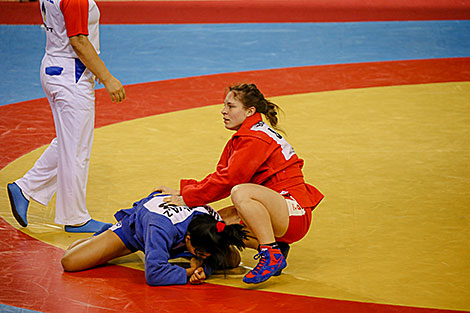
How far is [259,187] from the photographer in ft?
12.5

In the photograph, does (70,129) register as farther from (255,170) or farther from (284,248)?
(284,248)

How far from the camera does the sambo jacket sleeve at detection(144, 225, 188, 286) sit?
3.66m

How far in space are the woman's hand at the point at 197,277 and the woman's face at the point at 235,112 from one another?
0.85 m

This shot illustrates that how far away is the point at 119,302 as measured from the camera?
141 inches

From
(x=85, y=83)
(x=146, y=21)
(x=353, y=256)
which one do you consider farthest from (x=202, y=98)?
(x=146, y=21)

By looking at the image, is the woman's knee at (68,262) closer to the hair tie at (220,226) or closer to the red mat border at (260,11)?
the hair tie at (220,226)

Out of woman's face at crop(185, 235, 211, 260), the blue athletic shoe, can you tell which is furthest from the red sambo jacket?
the blue athletic shoe

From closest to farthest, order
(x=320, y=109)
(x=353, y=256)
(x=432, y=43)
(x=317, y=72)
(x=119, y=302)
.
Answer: (x=119, y=302)
(x=353, y=256)
(x=320, y=109)
(x=317, y=72)
(x=432, y=43)

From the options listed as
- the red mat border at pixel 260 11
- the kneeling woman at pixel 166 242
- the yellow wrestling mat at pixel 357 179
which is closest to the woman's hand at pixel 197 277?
the kneeling woman at pixel 166 242

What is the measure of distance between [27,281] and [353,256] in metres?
1.83

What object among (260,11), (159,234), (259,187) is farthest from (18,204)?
(260,11)

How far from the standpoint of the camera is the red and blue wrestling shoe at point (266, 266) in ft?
12.1

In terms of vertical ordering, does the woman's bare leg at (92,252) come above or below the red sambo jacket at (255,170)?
below

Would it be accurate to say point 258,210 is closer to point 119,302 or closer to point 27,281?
point 119,302
